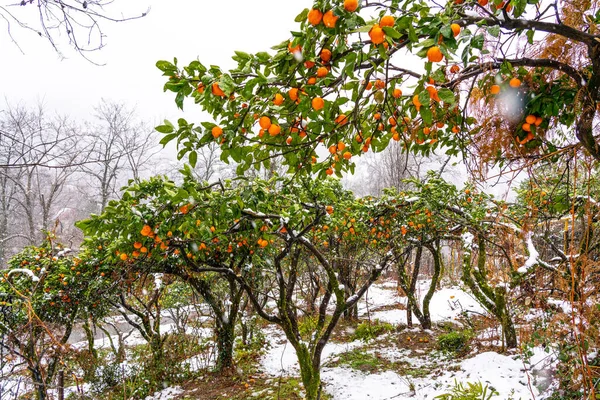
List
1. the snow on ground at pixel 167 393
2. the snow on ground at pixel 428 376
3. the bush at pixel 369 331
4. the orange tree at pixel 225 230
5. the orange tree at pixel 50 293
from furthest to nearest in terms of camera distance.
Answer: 1. the bush at pixel 369 331
2. the snow on ground at pixel 167 393
3. the orange tree at pixel 50 293
4. the snow on ground at pixel 428 376
5. the orange tree at pixel 225 230

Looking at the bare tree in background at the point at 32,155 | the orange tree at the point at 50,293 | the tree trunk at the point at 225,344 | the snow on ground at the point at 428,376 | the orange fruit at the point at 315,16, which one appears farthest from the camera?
the tree trunk at the point at 225,344

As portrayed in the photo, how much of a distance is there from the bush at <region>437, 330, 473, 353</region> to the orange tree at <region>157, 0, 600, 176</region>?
14.8ft

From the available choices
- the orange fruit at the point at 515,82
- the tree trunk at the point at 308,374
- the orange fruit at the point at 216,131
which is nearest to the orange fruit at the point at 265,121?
the orange fruit at the point at 216,131

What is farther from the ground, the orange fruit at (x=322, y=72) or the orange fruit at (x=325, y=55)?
the orange fruit at (x=325, y=55)

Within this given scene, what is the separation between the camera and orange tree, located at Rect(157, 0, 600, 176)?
105 centimetres

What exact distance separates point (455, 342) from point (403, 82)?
17.7ft

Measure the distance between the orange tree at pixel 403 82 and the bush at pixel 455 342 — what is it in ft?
14.8

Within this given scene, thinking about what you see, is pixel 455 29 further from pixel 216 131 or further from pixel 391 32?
pixel 216 131

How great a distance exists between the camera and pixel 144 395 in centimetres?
495

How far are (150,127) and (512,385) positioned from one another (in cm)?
2195

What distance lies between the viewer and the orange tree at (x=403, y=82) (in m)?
1.05

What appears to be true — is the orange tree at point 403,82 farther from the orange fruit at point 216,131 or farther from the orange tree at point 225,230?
the orange tree at point 225,230

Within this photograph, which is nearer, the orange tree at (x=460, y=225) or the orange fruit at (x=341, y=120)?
the orange fruit at (x=341, y=120)

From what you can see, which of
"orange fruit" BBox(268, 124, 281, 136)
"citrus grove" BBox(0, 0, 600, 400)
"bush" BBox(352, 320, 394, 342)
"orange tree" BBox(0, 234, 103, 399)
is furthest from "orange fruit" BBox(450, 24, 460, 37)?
"bush" BBox(352, 320, 394, 342)
